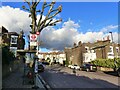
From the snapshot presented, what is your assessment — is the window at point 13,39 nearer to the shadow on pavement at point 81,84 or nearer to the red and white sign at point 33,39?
the shadow on pavement at point 81,84

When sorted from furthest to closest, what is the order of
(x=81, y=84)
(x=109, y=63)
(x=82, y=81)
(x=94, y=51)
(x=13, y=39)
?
(x=94, y=51) → (x=13, y=39) → (x=109, y=63) → (x=82, y=81) → (x=81, y=84)

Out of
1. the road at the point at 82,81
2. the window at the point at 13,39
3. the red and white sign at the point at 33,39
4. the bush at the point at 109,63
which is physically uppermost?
the window at the point at 13,39

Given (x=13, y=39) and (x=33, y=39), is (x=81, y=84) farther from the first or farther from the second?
(x=13, y=39)

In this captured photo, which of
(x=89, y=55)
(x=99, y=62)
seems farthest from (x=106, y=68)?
(x=89, y=55)

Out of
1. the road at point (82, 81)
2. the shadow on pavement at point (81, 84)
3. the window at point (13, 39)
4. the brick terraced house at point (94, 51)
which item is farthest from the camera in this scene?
the brick terraced house at point (94, 51)

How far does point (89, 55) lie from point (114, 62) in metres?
34.2

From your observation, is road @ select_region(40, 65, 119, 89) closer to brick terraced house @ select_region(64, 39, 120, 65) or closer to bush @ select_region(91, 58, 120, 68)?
bush @ select_region(91, 58, 120, 68)

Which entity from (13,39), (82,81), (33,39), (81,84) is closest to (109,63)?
(82,81)

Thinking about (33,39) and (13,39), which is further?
(13,39)

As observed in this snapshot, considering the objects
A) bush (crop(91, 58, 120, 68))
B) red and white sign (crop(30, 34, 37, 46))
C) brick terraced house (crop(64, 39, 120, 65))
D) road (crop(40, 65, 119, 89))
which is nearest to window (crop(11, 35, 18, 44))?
brick terraced house (crop(64, 39, 120, 65))

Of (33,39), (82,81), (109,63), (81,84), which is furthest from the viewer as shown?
(109,63)

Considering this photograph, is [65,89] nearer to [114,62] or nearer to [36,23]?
[36,23]

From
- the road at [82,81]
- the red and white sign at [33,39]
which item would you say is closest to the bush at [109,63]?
the road at [82,81]

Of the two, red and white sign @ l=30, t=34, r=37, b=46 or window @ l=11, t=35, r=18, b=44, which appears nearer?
red and white sign @ l=30, t=34, r=37, b=46
